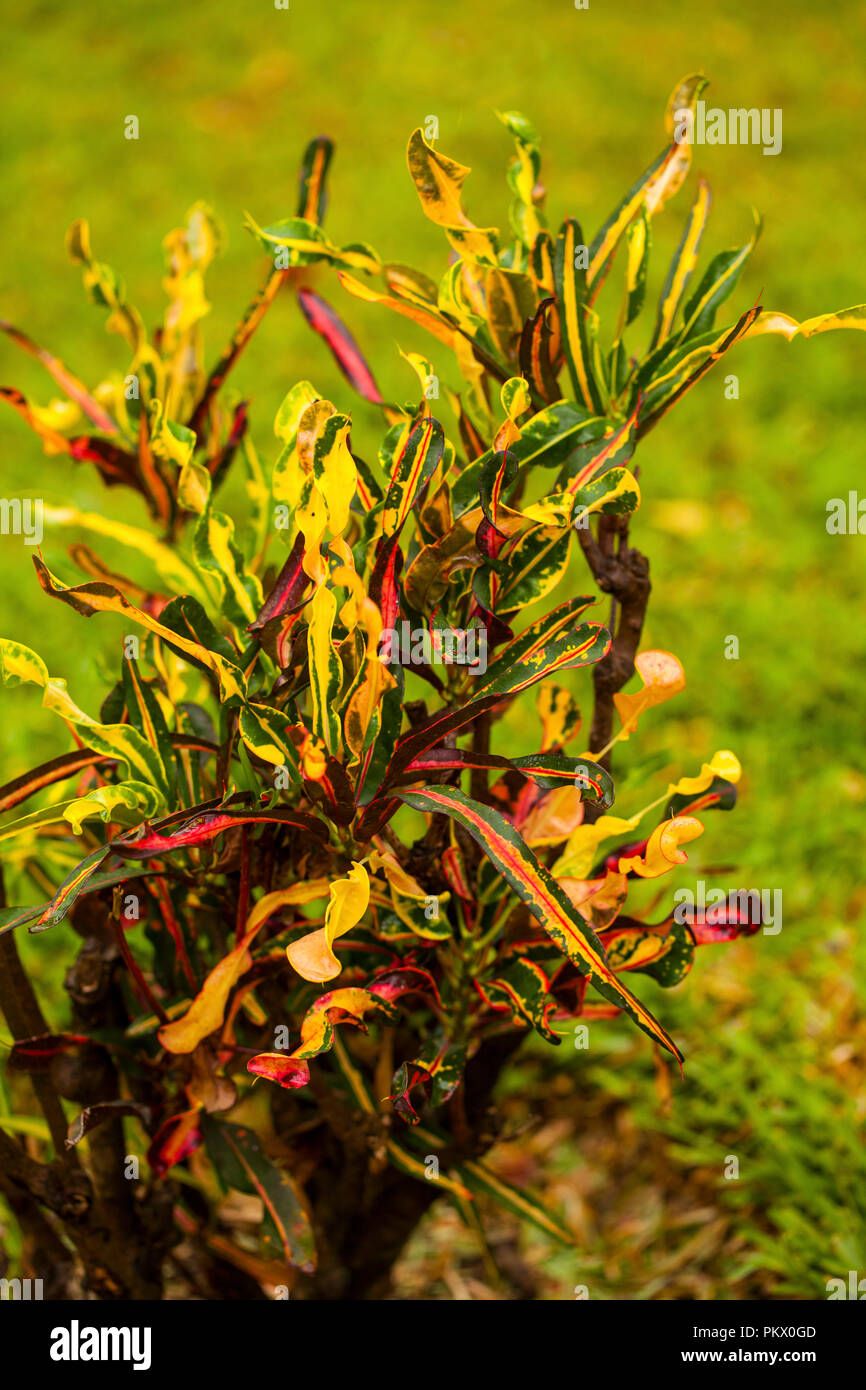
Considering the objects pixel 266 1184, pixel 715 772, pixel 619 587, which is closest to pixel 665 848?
pixel 715 772

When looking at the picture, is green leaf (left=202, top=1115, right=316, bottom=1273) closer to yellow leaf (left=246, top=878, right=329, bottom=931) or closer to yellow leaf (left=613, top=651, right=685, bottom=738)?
yellow leaf (left=246, top=878, right=329, bottom=931)

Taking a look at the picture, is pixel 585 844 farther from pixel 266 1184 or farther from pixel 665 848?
pixel 266 1184

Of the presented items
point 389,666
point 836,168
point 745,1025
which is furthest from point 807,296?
point 389,666

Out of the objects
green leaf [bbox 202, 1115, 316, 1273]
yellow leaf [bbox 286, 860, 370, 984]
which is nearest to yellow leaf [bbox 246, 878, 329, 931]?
yellow leaf [bbox 286, 860, 370, 984]

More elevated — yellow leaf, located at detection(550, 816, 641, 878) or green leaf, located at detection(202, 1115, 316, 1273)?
yellow leaf, located at detection(550, 816, 641, 878)

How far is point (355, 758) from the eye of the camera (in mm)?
836

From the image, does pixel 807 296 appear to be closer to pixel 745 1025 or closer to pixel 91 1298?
pixel 745 1025

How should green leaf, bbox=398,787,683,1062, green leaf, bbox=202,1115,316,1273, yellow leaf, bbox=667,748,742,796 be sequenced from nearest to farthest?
green leaf, bbox=398,787,683,1062 < yellow leaf, bbox=667,748,742,796 < green leaf, bbox=202,1115,316,1273

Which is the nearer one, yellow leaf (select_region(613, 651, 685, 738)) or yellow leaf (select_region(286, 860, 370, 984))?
yellow leaf (select_region(286, 860, 370, 984))

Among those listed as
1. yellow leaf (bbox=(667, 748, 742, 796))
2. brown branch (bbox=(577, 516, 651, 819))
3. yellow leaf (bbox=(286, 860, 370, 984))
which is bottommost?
yellow leaf (bbox=(286, 860, 370, 984))

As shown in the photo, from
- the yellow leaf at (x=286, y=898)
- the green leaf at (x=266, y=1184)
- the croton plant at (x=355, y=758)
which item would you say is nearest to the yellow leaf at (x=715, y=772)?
the croton plant at (x=355, y=758)

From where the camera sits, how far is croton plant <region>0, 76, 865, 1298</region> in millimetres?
801

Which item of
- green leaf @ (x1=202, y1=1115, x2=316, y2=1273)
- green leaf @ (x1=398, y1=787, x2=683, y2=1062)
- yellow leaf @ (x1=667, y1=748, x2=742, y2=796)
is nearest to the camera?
green leaf @ (x1=398, y1=787, x2=683, y2=1062)

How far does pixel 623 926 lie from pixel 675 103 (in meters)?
0.62
